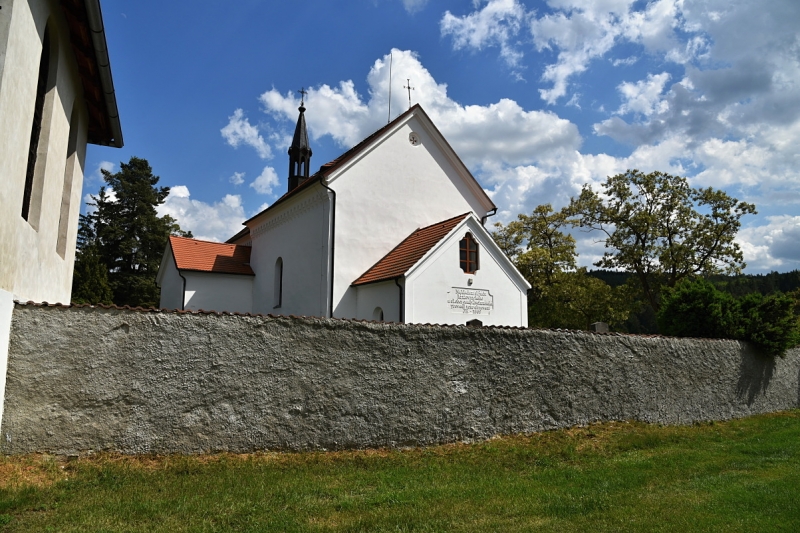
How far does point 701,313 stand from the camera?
15727 mm

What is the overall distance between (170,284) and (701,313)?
65.0ft

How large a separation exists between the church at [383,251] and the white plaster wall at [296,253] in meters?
0.04

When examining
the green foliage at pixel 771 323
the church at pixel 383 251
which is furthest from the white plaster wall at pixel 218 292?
the green foliage at pixel 771 323

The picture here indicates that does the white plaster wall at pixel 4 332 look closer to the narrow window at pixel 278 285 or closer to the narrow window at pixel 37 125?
the narrow window at pixel 37 125

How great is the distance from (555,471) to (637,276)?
2989 centimetres

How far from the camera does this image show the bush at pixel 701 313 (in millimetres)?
15516

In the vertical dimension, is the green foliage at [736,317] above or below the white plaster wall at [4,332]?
above

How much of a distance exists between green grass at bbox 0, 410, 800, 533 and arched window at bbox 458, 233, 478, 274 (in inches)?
303

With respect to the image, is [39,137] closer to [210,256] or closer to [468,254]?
[468,254]

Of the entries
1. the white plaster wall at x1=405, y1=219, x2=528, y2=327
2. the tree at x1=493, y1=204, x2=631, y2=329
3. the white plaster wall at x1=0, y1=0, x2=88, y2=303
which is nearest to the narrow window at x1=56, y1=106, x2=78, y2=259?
the white plaster wall at x1=0, y1=0, x2=88, y2=303

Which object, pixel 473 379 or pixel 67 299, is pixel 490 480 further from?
pixel 67 299

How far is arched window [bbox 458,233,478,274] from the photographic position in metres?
17.2

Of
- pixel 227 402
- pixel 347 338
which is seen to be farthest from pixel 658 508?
pixel 227 402

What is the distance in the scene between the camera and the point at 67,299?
12344 mm
